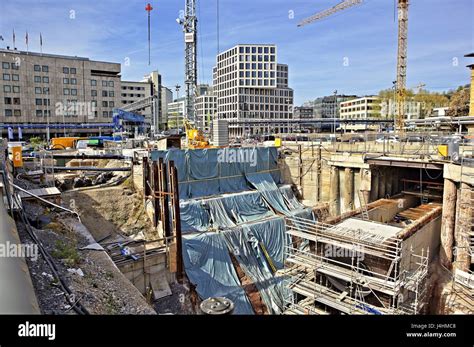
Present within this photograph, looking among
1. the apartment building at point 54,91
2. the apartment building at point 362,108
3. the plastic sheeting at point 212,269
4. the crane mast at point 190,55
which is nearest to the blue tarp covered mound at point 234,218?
the plastic sheeting at point 212,269

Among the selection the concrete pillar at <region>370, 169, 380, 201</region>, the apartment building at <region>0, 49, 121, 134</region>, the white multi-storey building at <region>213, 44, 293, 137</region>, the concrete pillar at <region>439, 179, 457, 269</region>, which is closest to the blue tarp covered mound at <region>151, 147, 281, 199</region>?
the concrete pillar at <region>370, 169, 380, 201</region>

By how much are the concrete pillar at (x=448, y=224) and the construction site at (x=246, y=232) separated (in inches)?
1.9

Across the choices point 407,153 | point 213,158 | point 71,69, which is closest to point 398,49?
point 407,153

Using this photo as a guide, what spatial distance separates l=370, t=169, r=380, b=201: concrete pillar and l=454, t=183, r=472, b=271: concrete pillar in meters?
6.06

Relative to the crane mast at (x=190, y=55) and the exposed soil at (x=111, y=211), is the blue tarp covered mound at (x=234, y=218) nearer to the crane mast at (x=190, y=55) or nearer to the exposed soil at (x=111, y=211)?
the exposed soil at (x=111, y=211)

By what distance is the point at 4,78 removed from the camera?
45.6 metres

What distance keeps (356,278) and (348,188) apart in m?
11.1

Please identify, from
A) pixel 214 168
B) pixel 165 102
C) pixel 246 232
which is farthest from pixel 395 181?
pixel 165 102

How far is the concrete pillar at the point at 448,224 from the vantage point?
46.9 ft

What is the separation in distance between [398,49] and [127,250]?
170 feet
